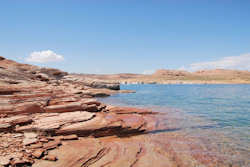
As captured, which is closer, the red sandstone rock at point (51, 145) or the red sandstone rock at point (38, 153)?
the red sandstone rock at point (38, 153)

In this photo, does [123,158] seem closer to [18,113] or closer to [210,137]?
[210,137]

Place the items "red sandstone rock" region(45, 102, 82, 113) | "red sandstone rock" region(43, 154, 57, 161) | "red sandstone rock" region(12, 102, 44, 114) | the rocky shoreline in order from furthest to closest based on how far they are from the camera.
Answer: "red sandstone rock" region(45, 102, 82, 113) → "red sandstone rock" region(12, 102, 44, 114) → the rocky shoreline → "red sandstone rock" region(43, 154, 57, 161)

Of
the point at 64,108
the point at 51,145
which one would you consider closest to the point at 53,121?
the point at 51,145

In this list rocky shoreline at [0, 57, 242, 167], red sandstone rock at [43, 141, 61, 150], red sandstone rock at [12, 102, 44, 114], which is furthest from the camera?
red sandstone rock at [12, 102, 44, 114]

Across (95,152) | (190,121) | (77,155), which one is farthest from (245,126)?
(77,155)

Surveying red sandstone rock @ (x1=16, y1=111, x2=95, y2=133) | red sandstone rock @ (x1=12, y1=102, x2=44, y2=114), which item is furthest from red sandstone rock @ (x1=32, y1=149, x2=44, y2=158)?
red sandstone rock @ (x1=12, y1=102, x2=44, y2=114)

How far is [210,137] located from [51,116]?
1054 cm

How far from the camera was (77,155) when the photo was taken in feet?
24.5

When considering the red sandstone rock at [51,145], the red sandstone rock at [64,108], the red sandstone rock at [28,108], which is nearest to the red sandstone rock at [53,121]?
the red sandstone rock at [51,145]

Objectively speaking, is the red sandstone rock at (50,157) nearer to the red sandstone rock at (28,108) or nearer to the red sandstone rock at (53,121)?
the red sandstone rock at (53,121)

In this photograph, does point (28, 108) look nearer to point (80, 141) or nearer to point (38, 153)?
point (80, 141)

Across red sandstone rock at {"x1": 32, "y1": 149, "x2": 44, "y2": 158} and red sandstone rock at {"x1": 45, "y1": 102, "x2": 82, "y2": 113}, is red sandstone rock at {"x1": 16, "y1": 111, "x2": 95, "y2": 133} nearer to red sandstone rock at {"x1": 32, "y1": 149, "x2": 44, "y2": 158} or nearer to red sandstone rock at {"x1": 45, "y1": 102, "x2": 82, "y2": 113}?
red sandstone rock at {"x1": 45, "y1": 102, "x2": 82, "y2": 113}

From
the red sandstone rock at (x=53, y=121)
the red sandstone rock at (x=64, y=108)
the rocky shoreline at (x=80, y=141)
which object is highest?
the red sandstone rock at (x=64, y=108)

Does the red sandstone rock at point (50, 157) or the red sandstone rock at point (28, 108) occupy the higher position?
the red sandstone rock at point (28, 108)
